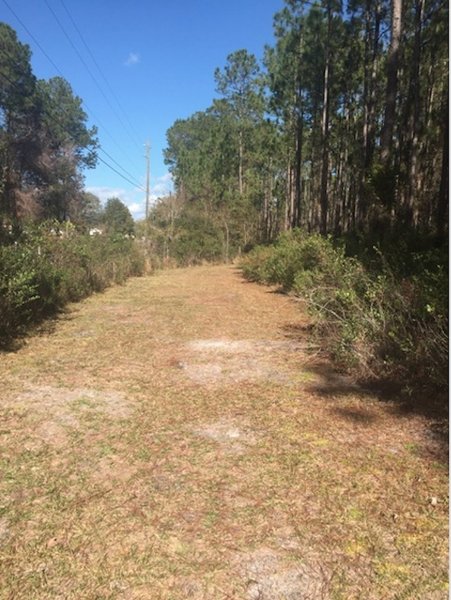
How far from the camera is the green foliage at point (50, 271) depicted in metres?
6.22

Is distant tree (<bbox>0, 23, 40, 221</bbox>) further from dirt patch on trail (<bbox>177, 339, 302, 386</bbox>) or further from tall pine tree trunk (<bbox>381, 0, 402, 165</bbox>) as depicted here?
dirt patch on trail (<bbox>177, 339, 302, 386</bbox>)

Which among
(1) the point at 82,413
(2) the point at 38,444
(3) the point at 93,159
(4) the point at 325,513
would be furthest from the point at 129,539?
(3) the point at 93,159

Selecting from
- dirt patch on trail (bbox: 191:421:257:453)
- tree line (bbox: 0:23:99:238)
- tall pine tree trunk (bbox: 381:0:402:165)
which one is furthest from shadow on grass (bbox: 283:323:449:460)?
tree line (bbox: 0:23:99:238)

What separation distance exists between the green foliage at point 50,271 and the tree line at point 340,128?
20.9 feet

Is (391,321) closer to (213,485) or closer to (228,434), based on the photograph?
(228,434)

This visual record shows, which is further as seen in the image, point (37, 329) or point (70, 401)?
point (37, 329)

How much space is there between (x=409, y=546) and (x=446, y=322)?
2125mm

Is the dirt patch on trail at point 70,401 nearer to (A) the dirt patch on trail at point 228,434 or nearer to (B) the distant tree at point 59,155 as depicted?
(A) the dirt patch on trail at point 228,434

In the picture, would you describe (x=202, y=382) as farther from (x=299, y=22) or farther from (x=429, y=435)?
(x=299, y=22)

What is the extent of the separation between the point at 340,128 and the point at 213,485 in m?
23.4

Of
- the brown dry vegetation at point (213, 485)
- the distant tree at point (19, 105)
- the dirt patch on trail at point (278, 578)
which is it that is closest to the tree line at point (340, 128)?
the brown dry vegetation at point (213, 485)

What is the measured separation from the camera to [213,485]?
2.70 m

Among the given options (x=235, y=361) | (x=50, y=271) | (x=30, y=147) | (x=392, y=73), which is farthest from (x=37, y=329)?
(x=30, y=147)

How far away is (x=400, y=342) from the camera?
418 cm
